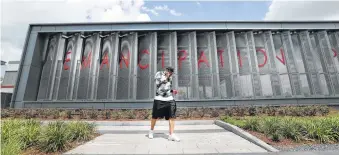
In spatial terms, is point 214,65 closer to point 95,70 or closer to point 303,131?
point 95,70

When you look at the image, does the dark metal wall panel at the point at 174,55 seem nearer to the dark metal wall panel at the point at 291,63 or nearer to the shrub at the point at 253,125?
the shrub at the point at 253,125

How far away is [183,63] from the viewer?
15664 millimetres

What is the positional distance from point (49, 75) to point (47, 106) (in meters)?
2.62

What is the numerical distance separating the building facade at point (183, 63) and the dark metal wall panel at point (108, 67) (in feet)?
0.24

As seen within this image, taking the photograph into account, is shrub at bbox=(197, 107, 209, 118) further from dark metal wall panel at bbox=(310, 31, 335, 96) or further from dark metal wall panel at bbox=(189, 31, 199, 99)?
dark metal wall panel at bbox=(310, 31, 335, 96)

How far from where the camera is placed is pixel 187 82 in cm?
1522

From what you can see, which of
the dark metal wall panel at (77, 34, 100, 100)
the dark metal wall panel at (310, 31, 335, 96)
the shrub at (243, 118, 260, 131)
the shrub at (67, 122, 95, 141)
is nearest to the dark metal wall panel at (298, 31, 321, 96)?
the dark metal wall panel at (310, 31, 335, 96)

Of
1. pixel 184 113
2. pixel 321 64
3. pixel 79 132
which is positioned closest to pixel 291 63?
pixel 321 64

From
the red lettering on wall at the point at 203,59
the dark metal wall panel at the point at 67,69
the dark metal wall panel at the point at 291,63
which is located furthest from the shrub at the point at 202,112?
the dark metal wall panel at the point at 67,69

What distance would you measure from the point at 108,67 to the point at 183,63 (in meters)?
5.76

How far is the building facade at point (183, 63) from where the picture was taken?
14.9 meters

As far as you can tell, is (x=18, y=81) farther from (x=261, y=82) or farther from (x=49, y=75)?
(x=261, y=82)

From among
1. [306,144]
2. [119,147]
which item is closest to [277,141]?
[306,144]

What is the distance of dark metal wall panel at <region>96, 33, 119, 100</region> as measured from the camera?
49.3 feet
